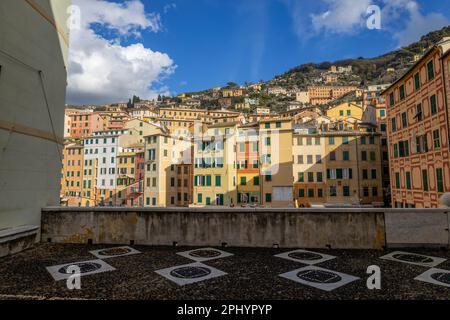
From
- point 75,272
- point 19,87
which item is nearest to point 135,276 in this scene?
point 75,272

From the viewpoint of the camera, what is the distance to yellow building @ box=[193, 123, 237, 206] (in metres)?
Result: 45.7

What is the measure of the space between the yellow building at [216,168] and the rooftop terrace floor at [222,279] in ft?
121

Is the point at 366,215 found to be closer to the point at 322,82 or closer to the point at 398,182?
the point at 398,182

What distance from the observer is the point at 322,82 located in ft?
624

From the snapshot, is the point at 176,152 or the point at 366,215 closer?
the point at 366,215

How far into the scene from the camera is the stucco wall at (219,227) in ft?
29.5

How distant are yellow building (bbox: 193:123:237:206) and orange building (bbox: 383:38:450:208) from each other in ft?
79.1

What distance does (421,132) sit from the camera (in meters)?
25.5

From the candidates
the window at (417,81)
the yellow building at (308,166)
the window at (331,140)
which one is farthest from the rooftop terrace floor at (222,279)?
the window at (331,140)

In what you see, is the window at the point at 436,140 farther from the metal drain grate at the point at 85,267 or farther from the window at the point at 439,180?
the metal drain grate at the point at 85,267

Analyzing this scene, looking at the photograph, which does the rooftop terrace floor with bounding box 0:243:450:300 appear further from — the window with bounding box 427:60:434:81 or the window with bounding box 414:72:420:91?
the window with bounding box 414:72:420:91

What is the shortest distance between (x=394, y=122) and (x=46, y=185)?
34.7 m

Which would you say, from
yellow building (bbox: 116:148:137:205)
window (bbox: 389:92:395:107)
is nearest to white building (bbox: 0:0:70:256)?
window (bbox: 389:92:395:107)

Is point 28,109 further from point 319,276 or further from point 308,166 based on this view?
point 308,166
